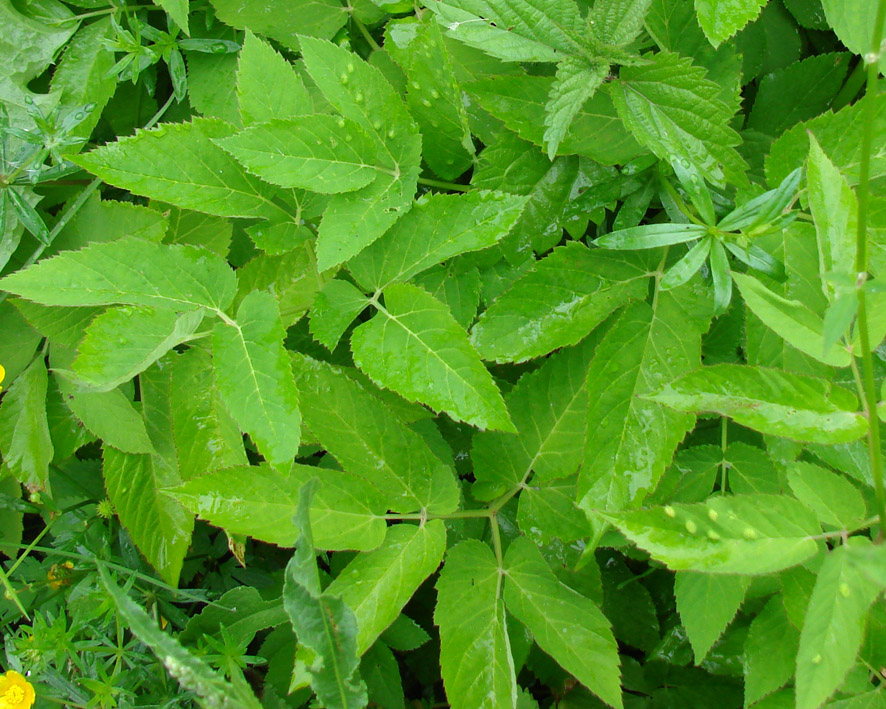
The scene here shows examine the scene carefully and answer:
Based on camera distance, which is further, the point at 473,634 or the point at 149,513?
the point at 149,513

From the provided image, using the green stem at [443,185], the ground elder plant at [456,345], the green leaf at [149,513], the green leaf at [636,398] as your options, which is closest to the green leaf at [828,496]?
the ground elder plant at [456,345]

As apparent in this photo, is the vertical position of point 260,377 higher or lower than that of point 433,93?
lower

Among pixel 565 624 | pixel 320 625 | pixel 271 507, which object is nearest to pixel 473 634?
pixel 565 624

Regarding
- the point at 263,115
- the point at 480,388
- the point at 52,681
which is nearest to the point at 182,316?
the point at 263,115

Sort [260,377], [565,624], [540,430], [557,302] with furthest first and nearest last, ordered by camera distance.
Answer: [540,430] → [557,302] → [565,624] → [260,377]

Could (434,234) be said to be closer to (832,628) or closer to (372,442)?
(372,442)

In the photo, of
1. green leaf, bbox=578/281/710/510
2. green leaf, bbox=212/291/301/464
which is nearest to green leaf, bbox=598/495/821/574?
green leaf, bbox=578/281/710/510
